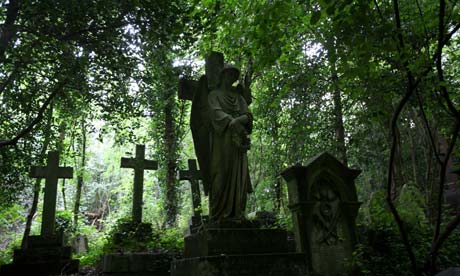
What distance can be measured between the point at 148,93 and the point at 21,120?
2678mm

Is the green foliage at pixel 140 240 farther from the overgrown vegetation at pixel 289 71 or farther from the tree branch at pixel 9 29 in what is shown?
the tree branch at pixel 9 29

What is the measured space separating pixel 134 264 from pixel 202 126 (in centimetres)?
275

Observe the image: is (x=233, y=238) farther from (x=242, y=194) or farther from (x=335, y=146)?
(x=335, y=146)

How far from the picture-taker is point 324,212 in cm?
700

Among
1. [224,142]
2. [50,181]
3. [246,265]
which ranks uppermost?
[50,181]

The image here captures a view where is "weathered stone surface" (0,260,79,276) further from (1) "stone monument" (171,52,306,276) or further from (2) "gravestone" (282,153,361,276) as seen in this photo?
(2) "gravestone" (282,153,361,276)

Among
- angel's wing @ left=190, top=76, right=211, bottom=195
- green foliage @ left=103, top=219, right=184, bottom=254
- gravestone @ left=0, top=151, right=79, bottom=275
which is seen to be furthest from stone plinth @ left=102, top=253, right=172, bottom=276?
gravestone @ left=0, top=151, right=79, bottom=275

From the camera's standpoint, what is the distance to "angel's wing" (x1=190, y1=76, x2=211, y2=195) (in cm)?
564

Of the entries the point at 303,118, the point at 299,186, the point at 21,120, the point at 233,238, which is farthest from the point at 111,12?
the point at 303,118

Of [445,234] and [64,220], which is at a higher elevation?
[64,220]

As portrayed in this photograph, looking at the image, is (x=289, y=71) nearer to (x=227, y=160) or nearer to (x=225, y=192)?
(x=227, y=160)

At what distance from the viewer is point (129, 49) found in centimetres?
650

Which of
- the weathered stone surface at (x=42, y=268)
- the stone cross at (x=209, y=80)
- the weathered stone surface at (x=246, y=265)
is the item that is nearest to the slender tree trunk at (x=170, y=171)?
the weathered stone surface at (x=42, y=268)

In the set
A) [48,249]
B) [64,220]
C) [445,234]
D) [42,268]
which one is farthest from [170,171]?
[445,234]
